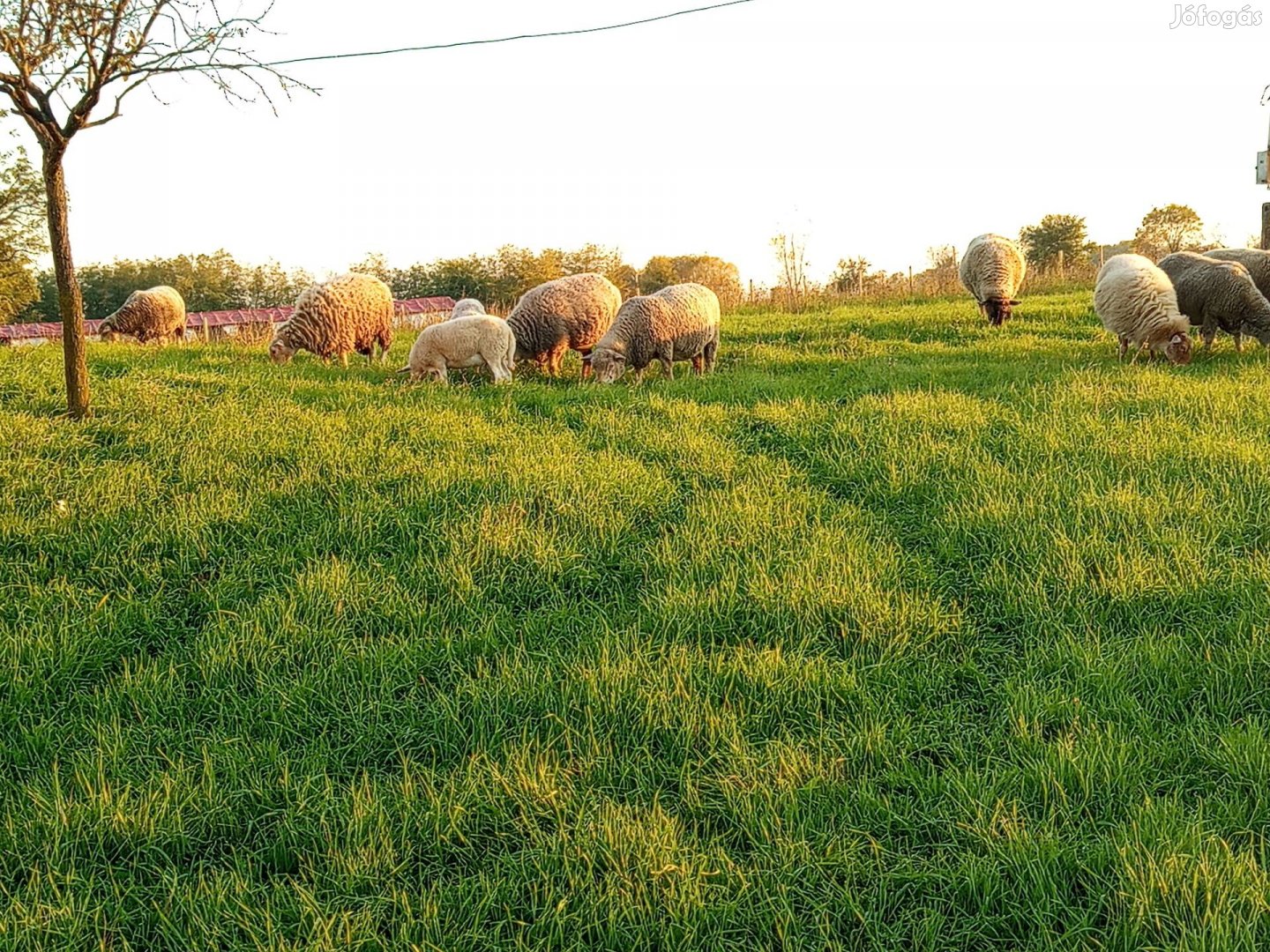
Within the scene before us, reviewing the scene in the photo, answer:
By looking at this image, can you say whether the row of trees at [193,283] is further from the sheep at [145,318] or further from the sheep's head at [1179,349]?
the sheep's head at [1179,349]

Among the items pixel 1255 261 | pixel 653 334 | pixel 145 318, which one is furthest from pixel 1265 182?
pixel 145 318

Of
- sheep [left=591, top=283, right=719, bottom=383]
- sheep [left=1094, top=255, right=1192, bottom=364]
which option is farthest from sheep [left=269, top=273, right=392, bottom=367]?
sheep [left=1094, top=255, right=1192, bottom=364]

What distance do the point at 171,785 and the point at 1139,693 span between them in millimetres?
3873

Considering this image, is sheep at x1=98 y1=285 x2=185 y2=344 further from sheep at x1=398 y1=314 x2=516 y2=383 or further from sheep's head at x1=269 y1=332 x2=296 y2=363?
sheep at x1=398 y1=314 x2=516 y2=383

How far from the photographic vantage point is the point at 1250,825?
2586 millimetres

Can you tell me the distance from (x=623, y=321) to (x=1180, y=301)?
7.98m

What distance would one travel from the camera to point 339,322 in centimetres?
1129

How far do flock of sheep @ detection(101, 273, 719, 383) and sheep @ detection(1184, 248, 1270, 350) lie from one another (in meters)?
6.65

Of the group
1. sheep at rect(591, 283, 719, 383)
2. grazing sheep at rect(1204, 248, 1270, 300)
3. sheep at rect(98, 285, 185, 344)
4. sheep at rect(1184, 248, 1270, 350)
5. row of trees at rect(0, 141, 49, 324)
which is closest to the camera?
sheep at rect(591, 283, 719, 383)

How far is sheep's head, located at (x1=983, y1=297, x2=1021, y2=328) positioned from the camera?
14.2 meters

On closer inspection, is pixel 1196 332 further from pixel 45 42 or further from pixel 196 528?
pixel 45 42

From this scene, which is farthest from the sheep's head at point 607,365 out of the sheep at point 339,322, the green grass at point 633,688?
the sheep at point 339,322

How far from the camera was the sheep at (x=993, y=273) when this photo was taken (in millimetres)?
14234

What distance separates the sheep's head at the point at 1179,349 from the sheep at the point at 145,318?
2088 centimetres
